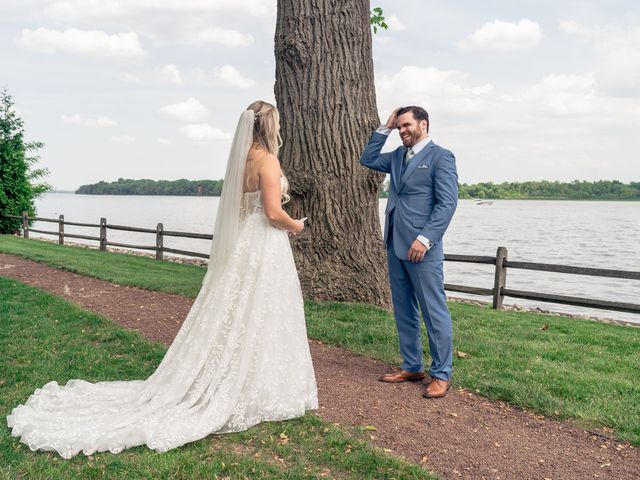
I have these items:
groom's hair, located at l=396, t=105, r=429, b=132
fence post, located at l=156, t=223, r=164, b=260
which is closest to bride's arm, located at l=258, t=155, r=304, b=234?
groom's hair, located at l=396, t=105, r=429, b=132

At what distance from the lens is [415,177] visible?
464 centimetres

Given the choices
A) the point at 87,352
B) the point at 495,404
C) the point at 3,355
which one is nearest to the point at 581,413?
the point at 495,404

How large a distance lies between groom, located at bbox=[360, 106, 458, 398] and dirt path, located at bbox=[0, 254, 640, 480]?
0.36 meters

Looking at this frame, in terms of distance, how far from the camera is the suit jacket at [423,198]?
4504mm

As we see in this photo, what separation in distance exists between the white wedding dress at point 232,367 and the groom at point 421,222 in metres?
0.96

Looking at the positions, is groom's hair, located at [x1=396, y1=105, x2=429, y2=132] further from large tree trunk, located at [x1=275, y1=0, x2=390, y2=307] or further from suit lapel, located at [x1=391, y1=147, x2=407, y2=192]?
large tree trunk, located at [x1=275, y1=0, x2=390, y2=307]

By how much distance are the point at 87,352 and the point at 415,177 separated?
3750 mm

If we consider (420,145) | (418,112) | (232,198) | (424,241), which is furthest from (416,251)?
(232,198)

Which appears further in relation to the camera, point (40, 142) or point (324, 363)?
point (40, 142)

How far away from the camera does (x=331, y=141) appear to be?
7633mm

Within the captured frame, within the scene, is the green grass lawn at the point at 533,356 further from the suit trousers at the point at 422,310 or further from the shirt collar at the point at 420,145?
the shirt collar at the point at 420,145

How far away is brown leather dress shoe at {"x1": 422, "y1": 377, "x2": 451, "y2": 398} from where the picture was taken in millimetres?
4760

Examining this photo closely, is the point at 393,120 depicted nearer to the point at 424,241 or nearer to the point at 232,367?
the point at 424,241

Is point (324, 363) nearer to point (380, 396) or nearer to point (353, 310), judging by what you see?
point (380, 396)
